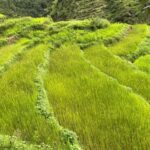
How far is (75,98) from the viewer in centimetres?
1073

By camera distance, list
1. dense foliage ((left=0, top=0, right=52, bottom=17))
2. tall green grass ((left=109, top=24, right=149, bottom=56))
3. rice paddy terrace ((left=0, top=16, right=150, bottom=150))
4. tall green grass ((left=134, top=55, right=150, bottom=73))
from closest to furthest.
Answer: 1. rice paddy terrace ((left=0, top=16, right=150, bottom=150))
2. tall green grass ((left=134, top=55, right=150, bottom=73))
3. tall green grass ((left=109, top=24, right=149, bottom=56))
4. dense foliage ((left=0, top=0, right=52, bottom=17))

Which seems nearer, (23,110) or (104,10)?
(23,110)

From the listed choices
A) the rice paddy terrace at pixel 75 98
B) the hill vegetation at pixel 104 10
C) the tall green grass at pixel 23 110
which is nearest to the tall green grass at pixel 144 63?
the rice paddy terrace at pixel 75 98

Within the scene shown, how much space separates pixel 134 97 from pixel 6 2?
A: 97241 mm

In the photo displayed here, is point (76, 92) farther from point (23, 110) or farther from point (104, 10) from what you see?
point (104, 10)

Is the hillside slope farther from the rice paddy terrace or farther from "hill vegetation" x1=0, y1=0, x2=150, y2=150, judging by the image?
the rice paddy terrace

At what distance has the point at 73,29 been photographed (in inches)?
861

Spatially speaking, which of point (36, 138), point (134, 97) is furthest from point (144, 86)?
point (36, 138)

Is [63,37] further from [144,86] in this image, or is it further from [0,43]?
[144,86]

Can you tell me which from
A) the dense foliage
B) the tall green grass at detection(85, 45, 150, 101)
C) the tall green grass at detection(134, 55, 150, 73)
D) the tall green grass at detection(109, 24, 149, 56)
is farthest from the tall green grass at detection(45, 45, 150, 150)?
the dense foliage

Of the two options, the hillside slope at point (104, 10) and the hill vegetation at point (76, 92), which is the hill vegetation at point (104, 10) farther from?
the hill vegetation at point (76, 92)

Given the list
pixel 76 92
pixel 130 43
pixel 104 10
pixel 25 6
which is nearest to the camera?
pixel 76 92

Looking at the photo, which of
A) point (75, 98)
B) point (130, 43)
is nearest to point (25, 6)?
point (130, 43)

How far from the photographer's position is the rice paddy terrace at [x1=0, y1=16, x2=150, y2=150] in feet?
27.2
